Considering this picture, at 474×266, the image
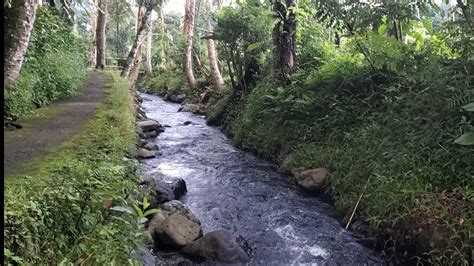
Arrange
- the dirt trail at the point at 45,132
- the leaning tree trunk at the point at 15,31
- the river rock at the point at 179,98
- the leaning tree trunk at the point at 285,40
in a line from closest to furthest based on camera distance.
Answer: the dirt trail at the point at 45,132
the leaning tree trunk at the point at 15,31
the leaning tree trunk at the point at 285,40
the river rock at the point at 179,98

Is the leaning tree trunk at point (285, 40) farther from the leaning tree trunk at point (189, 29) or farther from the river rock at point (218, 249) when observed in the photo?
the leaning tree trunk at point (189, 29)

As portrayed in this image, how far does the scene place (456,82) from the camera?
20.6 ft

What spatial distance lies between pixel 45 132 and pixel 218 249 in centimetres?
313

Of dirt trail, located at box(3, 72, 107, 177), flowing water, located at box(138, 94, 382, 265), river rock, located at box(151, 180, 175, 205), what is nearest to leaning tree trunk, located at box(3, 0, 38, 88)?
dirt trail, located at box(3, 72, 107, 177)

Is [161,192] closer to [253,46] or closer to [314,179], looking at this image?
[314,179]

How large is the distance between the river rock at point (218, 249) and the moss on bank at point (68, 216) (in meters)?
1.12

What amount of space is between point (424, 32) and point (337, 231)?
6305 millimetres

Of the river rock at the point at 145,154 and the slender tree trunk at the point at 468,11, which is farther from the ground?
the slender tree trunk at the point at 468,11

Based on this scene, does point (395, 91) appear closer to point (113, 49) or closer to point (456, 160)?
→ point (456, 160)

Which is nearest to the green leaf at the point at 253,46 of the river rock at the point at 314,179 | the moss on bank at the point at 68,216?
the river rock at the point at 314,179

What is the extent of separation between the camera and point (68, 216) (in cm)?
328

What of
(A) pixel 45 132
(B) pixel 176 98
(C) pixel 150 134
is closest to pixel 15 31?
(A) pixel 45 132

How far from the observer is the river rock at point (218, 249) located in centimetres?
480

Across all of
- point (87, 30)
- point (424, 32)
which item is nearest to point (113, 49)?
point (87, 30)
